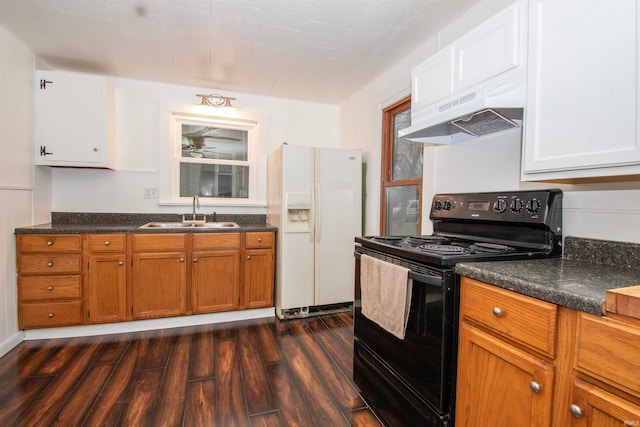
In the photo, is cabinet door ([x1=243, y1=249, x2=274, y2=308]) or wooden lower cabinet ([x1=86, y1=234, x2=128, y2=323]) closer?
wooden lower cabinet ([x1=86, y1=234, x2=128, y2=323])

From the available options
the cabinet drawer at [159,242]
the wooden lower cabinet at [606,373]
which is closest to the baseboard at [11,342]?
the cabinet drawer at [159,242]

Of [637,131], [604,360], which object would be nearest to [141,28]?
[637,131]

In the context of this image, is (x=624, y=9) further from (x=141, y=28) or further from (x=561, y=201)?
(x=141, y=28)

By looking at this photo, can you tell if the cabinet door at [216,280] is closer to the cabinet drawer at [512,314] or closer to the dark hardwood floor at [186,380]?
the dark hardwood floor at [186,380]

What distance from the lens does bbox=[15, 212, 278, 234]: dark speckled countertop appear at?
2.49m

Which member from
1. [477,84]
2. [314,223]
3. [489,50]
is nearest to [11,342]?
[314,223]

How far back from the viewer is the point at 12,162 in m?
2.33

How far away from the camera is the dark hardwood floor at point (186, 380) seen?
1645mm

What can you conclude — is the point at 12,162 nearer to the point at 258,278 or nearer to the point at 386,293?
the point at 258,278

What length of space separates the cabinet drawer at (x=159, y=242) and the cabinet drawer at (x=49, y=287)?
1.68 ft

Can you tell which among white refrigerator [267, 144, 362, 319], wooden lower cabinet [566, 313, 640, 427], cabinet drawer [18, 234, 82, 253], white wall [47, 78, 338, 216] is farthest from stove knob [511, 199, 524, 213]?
cabinet drawer [18, 234, 82, 253]

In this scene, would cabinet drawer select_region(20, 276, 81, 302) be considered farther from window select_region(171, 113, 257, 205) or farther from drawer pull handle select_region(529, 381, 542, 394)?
drawer pull handle select_region(529, 381, 542, 394)

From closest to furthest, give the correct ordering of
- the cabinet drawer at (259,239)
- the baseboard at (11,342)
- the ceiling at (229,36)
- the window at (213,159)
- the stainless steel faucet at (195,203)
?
the ceiling at (229,36) → the baseboard at (11,342) → the cabinet drawer at (259,239) → the stainless steel faucet at (195,203) → the window at (213,159)

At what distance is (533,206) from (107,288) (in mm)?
3057
